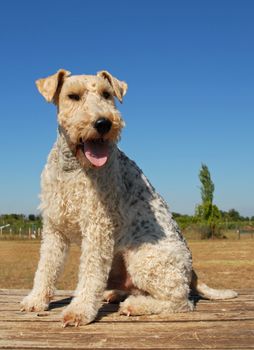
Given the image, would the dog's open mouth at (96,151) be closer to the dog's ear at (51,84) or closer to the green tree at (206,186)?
the dog's ear at (51,84)

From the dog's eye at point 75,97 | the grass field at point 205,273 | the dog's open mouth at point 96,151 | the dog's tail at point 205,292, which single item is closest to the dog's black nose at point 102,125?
the dog's open mouth at point 96,151

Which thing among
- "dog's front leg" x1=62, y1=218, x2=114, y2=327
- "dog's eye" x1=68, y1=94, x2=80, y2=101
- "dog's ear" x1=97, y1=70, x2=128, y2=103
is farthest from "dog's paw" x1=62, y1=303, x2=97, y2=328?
"dog's ear" x1=97, y1=70, x2=128, y2=103

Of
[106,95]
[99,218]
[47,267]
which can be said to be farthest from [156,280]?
[106,95]

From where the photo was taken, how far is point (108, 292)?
501 centimetres

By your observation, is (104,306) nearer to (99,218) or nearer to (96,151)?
(99,218)

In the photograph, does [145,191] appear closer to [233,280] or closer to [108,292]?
[108,292]

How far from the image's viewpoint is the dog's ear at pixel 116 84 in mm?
4543

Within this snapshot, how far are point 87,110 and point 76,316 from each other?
1733mm

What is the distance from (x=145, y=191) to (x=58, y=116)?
115 centimetres

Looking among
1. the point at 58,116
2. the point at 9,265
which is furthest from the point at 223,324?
the point at 9,265

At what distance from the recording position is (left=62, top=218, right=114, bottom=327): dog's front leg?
13.5 ft

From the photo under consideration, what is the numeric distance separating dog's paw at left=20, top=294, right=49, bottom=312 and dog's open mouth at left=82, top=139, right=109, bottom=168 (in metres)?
1.55

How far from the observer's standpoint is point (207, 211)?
5784 centimetres

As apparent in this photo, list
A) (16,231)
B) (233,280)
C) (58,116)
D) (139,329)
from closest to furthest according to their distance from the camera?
(139,329) → (58,116) → (233,280) → (16,231)
